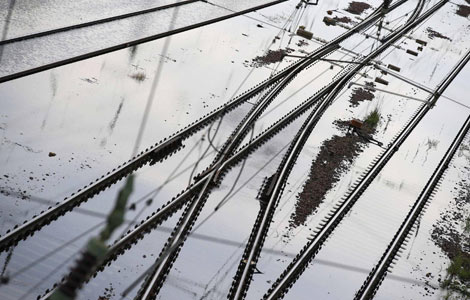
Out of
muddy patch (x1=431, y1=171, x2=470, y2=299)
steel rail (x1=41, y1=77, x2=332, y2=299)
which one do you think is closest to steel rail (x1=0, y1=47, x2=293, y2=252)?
steel rail (x1=41, y1=77, x2=332, y2=299)

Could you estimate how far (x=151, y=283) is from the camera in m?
7.48

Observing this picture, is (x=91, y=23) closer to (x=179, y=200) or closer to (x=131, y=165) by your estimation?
(x=131, y=165)

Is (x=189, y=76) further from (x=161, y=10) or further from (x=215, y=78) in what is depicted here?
(x=161, y=10)

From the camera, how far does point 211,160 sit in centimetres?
1091

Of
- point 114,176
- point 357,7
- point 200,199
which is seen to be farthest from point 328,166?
point 357,7

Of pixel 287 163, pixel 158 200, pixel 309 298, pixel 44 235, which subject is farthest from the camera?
pixel 287 163

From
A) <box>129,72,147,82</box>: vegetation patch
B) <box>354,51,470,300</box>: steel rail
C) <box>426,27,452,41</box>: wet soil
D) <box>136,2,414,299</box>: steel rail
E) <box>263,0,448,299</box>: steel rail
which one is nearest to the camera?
<box>136,2,414,299</box>: steel rail

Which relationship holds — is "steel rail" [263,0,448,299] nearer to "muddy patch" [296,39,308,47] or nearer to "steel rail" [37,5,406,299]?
"steel rail" [37,5,406,299]

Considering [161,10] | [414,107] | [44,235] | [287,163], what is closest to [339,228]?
[287,163]

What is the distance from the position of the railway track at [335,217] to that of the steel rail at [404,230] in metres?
0.90

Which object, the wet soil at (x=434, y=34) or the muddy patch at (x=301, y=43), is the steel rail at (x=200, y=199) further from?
the wet soil at (x=434, y=34)

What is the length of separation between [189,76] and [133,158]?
4579mm

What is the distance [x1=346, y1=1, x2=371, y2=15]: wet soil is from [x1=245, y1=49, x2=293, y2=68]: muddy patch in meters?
6.63

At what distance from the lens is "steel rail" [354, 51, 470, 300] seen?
9.23 meters
